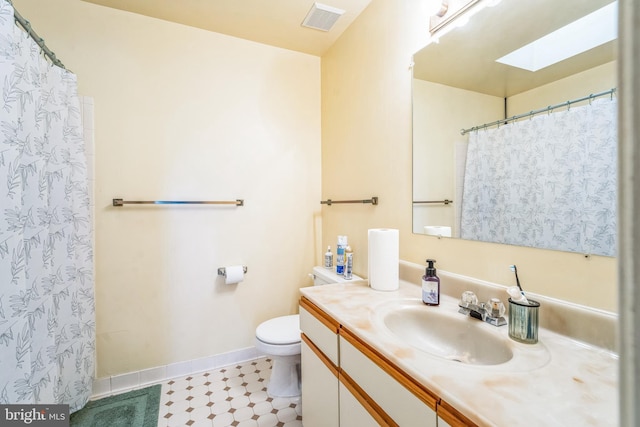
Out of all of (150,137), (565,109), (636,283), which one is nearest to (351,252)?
(565,109)

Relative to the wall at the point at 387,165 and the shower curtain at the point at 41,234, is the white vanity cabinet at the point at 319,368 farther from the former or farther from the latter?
the shower curtain at the point at 41,234

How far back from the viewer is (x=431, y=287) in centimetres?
112

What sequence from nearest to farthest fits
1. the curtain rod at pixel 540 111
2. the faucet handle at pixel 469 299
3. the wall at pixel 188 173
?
1. the curtain rod at pixel 540 111
2. the faucet handle at pixel 469 299
3. the wall at pixel 188 173

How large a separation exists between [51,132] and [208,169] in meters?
0.81

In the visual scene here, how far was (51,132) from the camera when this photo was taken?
1323 millimetres

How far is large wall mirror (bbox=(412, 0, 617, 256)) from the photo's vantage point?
0.81 m

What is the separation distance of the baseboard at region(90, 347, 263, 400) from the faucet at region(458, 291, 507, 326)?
164 cm

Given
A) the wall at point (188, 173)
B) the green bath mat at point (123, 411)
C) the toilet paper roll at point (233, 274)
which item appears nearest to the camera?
the green bath mat at point (123, 411)

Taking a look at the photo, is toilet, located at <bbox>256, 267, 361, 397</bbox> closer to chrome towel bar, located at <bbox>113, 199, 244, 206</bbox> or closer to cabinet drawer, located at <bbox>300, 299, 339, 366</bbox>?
cabinet drawer, located at <bbox>300, 299, 339, 366</bbox>

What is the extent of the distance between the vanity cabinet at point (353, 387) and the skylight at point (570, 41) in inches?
41.7

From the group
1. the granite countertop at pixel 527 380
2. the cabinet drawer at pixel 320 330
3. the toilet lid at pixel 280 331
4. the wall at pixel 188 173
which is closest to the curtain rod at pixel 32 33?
the wall at pixel 188 173

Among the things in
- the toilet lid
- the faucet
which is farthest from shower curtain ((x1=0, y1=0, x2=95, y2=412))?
the faucet

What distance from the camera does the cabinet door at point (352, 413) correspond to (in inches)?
33.7

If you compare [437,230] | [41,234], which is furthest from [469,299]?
[41,234]
